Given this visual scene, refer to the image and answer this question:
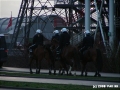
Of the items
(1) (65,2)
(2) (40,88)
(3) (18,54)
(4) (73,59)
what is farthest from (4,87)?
(1) (65,2)

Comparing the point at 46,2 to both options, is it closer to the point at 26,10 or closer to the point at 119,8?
Answer: the point at 26,10

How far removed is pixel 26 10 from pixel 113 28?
47.5 ft

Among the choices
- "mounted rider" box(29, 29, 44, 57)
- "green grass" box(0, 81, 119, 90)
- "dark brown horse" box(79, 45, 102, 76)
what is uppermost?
"mounted rider" box(29, 29, 44, 57)

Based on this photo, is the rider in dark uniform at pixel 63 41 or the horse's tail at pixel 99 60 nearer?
the horse's tail at pixel 99 60

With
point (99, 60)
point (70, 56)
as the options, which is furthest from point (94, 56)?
point (70, 56)

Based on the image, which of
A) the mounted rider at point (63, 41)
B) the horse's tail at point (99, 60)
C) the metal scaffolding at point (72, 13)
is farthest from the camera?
the metal scaffolding at point (72, 13)

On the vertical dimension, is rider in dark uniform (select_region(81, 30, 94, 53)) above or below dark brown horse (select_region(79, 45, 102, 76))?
above

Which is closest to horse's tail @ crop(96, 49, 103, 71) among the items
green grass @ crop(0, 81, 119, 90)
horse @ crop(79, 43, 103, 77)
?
horse @ crop(79, 43, 103, 77)

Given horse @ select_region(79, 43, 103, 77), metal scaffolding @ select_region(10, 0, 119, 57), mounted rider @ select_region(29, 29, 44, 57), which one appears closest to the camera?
horse @ select_region(79, 43, 103, 77)

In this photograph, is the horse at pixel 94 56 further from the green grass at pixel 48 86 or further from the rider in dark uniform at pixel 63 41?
the green grass at pixel 48 86

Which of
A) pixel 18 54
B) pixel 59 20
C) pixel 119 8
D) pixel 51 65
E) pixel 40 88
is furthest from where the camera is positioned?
pixel 59 20

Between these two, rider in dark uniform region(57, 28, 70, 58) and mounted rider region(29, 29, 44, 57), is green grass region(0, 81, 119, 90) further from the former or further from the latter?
mounted rider region(29, 29, 44, 57)

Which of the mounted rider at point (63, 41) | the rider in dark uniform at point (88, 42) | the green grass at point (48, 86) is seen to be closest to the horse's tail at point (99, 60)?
the rider in dark uniform at point (88, 42)

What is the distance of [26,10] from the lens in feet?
171
